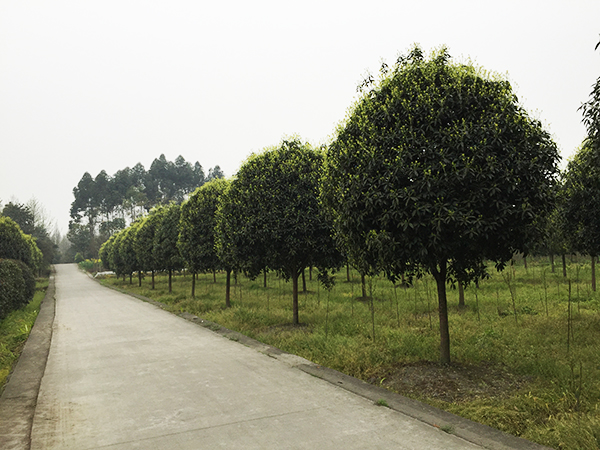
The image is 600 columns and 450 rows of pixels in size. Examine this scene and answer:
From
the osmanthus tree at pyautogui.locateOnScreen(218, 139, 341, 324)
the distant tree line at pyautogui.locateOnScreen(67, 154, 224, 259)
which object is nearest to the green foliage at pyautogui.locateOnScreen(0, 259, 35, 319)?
the osmanthus tree at pyautogui.locateOnScreen(218, 139, 341, 324)

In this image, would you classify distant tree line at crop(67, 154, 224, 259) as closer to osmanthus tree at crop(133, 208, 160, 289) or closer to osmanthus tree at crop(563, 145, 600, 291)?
osmanthus tree at crop(133, 208, 160, 289)

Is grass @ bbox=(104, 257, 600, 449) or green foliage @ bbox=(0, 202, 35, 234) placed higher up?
green foliage @ bbox=(0, 202, 35, 234)

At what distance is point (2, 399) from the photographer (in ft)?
21.6

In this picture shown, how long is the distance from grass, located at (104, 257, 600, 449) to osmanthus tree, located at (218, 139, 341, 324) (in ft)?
6.20

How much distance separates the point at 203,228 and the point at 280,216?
8.06 meters

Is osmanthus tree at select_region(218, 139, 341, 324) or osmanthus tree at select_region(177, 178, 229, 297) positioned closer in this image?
osmanthus tree at select_region(218, 139, 341, 324)

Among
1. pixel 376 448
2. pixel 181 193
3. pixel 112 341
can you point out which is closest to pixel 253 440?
pixel 376 448

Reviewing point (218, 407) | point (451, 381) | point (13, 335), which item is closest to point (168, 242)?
point (13, 335)

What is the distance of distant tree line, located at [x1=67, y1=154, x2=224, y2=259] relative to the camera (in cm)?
9041

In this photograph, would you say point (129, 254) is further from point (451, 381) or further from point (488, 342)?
point (451, 381)

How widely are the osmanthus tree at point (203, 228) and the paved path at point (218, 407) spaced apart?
8478 mm

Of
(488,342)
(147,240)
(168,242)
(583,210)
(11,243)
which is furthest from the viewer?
(147,240)

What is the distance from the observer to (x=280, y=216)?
36.0ft

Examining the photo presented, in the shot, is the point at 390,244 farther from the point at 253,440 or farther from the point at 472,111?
the point at 253,440
